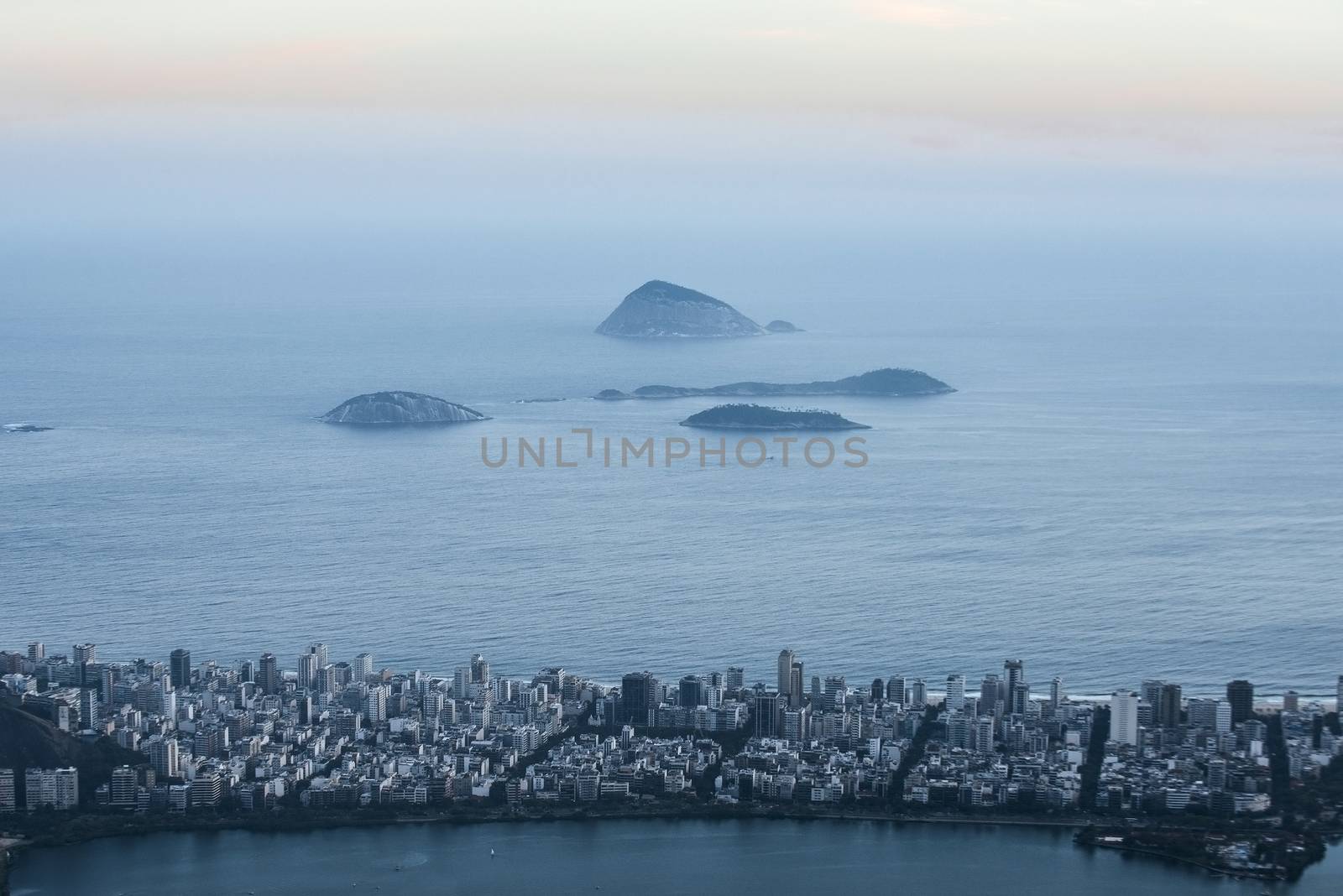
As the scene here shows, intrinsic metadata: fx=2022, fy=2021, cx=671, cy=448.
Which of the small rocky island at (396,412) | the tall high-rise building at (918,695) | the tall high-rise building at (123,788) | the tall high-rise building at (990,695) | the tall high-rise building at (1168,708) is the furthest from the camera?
the small rocky island at (396,412)

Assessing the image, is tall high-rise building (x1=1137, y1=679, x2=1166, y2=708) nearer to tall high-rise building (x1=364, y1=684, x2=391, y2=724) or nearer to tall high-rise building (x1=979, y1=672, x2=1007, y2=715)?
tall high-rise building (x1=979, y1=672, x2=1007, y2=715)

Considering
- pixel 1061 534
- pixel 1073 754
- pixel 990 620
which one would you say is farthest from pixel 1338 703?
pixel 1061 534

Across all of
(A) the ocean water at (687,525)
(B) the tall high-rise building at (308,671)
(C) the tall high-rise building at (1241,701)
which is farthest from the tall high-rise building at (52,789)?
(C) the tall high-rise building at (1241,701)

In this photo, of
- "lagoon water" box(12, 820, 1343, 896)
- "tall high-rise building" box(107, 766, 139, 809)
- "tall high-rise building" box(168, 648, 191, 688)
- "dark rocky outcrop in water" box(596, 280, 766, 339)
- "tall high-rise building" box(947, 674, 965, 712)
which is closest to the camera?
"lagoon water" box(12, 820, 1343, 896)

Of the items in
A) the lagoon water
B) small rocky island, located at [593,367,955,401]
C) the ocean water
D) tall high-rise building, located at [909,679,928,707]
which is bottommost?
the lagoon water

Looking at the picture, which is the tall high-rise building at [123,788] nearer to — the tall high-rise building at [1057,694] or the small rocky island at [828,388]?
the tall high-rise building at [1057,694]

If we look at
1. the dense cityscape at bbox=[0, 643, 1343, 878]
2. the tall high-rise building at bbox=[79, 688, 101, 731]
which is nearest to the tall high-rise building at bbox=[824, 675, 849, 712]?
the dense cityscape at bbox=[0, 643, 1343, 878]
